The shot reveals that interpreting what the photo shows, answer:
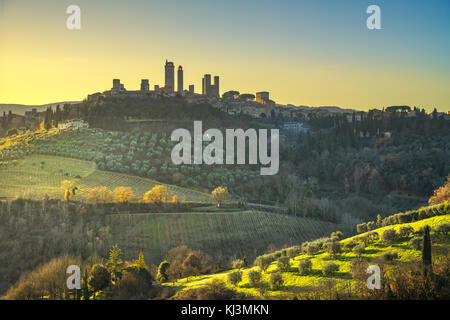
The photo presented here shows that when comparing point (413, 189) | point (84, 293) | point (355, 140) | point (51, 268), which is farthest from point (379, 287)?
point (355, 140)

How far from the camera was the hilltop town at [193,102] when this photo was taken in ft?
164

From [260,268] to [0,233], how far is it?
16065 mm

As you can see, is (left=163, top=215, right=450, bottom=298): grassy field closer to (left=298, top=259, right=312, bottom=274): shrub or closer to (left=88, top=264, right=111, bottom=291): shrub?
(left=298, top=259, right=312, bottom=274): shrub

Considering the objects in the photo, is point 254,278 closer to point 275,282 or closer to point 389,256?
point 275,282

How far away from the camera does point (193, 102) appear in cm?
6112

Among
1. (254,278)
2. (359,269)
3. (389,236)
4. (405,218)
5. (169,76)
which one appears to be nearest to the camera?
(359,269)

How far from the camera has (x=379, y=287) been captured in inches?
314

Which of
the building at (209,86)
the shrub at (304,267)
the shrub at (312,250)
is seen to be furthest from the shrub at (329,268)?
the building at (209,86)

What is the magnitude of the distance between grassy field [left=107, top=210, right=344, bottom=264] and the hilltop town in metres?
24.4

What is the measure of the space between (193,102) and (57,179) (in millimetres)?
33120

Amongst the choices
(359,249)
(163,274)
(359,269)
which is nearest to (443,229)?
(359,249)

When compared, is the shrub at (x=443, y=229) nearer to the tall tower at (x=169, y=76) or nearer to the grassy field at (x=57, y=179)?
the grassy field at (x=57, y=179)

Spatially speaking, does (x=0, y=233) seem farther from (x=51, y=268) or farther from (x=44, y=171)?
(x=44, y=171)

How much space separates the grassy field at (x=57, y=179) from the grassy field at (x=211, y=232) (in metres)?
4.78
